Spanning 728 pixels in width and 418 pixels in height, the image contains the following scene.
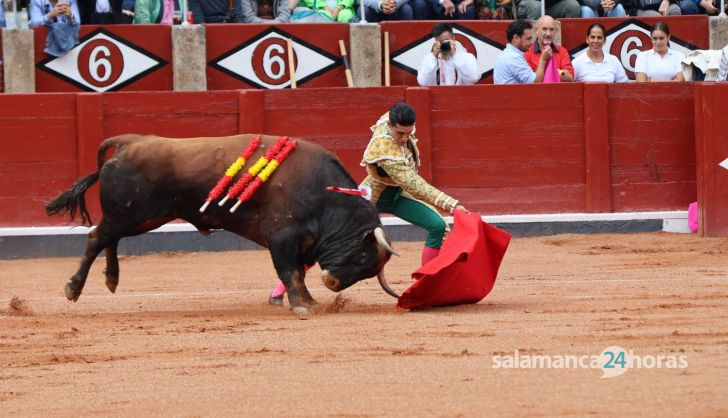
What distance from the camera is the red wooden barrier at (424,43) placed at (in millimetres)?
12914

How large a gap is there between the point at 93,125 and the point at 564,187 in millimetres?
4033

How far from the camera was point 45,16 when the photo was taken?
12312 millimetres

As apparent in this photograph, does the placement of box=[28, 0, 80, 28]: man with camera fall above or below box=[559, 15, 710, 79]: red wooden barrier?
above

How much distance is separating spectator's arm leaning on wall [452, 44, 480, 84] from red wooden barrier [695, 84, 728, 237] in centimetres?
192

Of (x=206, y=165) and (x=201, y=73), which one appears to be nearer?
(x=206, y=165)

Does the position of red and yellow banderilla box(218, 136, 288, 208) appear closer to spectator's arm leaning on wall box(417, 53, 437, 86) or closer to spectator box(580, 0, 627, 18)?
spectator's arm leaning on wall box(417, 53, 437, 86)

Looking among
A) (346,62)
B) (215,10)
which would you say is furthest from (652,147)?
(215,10)

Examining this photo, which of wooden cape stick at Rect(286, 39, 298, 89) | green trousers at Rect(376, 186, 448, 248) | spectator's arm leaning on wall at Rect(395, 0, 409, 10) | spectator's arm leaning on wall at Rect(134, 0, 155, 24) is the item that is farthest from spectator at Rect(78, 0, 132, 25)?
green trousers at Rect(376, 186, 448, 248)

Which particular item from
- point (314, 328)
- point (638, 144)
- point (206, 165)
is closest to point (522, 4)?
point (638, 144)

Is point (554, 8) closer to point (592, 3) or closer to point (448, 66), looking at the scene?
point (592, 3)

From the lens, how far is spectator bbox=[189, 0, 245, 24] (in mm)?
12961

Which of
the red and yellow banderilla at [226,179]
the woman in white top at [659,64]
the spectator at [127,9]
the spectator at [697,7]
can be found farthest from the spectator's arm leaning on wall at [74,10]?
the spectator at [697,7]

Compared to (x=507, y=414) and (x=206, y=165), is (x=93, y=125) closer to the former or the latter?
(x=206, y=165)

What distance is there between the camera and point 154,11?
42.4 ft
